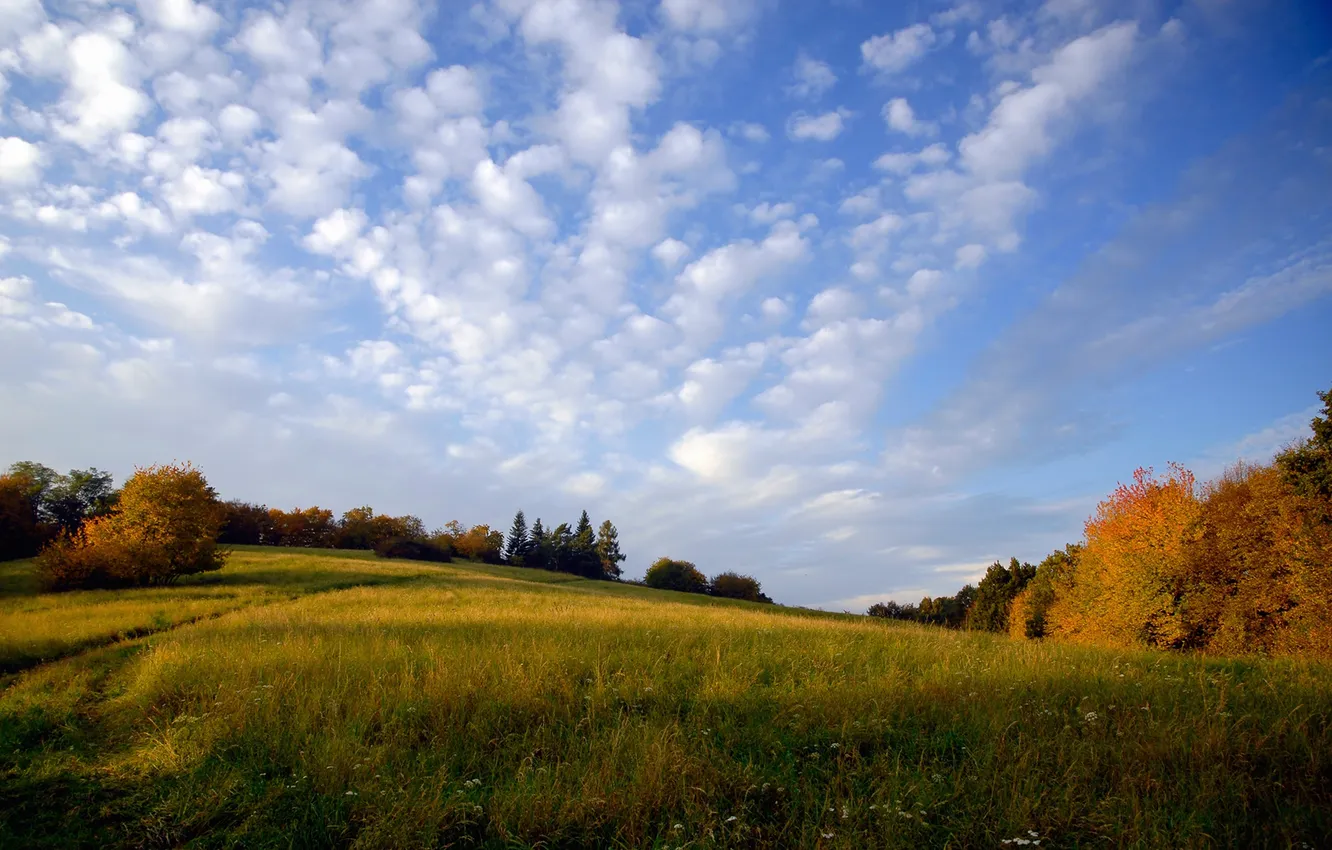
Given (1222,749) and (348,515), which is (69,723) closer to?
(1222,749)

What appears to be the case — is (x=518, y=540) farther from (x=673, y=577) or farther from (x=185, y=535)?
(x=185, y=535)

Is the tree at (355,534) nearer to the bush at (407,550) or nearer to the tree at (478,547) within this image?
the tree at (478,547)

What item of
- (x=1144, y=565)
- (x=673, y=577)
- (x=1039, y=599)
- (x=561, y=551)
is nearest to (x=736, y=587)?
(x=673, y=577)

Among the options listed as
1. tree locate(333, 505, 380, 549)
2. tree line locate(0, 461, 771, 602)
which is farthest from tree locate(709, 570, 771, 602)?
tree locate(333, 505, 380, 549)

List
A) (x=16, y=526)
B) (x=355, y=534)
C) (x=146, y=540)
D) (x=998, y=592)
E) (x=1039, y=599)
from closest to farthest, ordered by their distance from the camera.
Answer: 1. (x=146, y=540)
2. (x=16, y=526)
3. (x=1039, y=599)
4. (x=998, y=592)
5. (x=355, y=534)

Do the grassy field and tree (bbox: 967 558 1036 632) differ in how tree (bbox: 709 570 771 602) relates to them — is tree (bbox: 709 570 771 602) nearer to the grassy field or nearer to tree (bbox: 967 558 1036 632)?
tree (bbox: 967 558 1036 632)

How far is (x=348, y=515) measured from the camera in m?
89.9

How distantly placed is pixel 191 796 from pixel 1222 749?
30.9 ft

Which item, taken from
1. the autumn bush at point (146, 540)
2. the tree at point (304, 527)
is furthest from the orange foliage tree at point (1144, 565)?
the tree at point (304, 527)

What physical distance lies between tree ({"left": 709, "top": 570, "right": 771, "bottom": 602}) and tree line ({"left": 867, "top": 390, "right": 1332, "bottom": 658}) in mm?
58091

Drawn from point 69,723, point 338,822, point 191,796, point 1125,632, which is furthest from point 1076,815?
point 1125,632

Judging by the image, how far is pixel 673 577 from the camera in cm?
9319

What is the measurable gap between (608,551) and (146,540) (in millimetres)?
74641

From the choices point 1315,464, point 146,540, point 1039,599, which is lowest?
point 146,540
